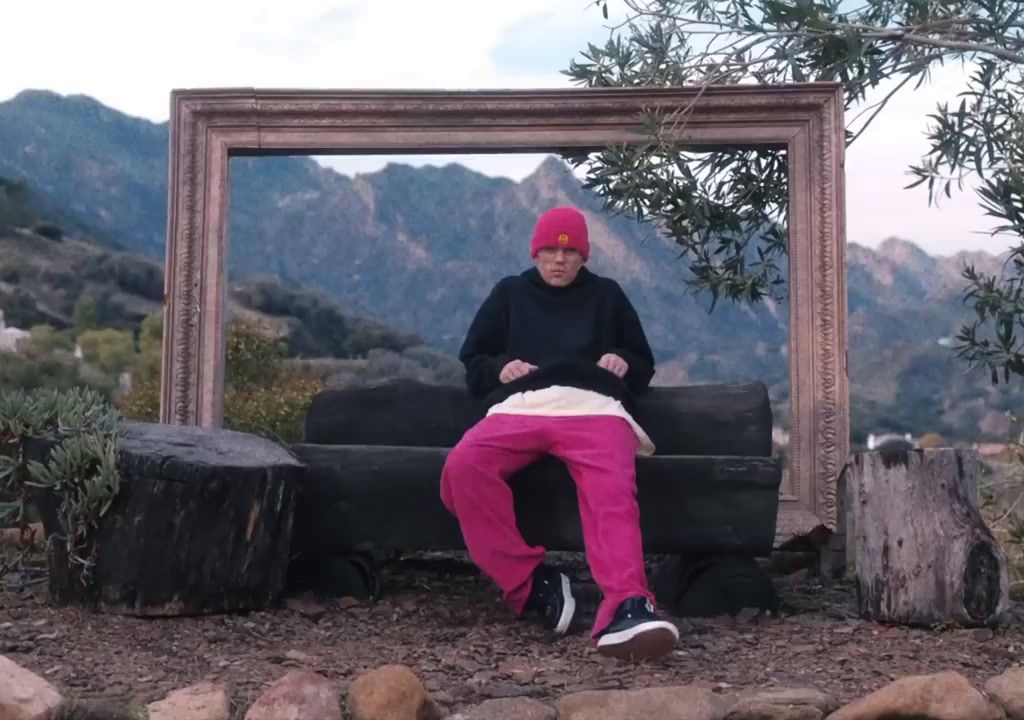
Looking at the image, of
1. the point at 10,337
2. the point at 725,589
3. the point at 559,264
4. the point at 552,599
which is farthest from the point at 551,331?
the point at 10,337

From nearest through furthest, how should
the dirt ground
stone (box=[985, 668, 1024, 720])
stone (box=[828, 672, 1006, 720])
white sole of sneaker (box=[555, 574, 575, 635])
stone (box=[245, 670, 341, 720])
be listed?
stone (box=[245, 670, 341, 720]) → stone (box=[828, 672, 1006, 720]) → stone (box=[985, 668, 1024, 720]) → the dirt ground → white sole of sneaker (box=[555, 574, 575, 635])

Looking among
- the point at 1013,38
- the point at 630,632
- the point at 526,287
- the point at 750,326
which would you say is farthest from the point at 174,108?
the point at 1013,38

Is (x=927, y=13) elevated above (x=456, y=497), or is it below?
above

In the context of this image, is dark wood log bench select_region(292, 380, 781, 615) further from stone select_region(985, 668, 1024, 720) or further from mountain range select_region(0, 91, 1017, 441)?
stone select_region(985, 668, 1024, 720)

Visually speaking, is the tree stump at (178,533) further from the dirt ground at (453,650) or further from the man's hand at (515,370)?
the man's hand at (515,370)

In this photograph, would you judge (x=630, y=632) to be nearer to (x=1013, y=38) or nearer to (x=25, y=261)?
(x=1013, y=38)

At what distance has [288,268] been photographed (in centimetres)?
566

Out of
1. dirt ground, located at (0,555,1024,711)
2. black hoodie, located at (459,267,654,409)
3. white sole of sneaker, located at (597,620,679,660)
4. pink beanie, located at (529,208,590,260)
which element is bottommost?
dirt ground, located at (0,555,1024,711)

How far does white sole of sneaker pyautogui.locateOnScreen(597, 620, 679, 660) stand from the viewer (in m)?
3.43

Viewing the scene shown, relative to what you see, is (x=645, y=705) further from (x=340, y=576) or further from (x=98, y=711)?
(x=340, y=576)

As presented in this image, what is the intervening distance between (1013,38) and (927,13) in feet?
1.34

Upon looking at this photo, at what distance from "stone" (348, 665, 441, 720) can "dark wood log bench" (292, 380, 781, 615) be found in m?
1.26

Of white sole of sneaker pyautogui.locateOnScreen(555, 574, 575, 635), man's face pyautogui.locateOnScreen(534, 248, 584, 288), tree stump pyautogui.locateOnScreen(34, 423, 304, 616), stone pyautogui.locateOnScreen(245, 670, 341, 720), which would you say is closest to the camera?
stone pyautogui.locateOnScreen(245, 670, 341, 720)

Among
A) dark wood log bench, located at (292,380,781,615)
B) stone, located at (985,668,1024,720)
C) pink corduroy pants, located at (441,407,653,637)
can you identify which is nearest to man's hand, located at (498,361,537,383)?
pink corduroy pants, located at (441,407,653,637)
